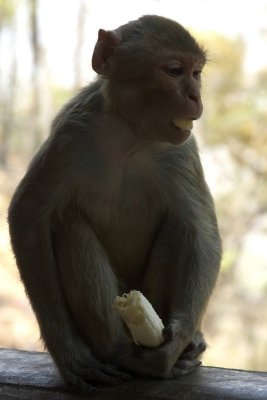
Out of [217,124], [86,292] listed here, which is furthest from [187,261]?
[217,124]

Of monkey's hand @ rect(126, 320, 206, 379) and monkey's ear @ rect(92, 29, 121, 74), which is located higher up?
monkey's ear @ rect(92, 29, 121, 74)

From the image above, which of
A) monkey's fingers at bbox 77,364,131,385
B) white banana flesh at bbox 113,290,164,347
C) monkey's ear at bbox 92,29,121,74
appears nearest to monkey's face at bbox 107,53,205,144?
monkey's ear at bbox 92,29,121,74

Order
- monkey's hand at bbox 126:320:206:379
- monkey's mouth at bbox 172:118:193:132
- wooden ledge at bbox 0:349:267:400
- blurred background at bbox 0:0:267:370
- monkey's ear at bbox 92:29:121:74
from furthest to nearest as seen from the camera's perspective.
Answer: blurred background at bbox 0:0:267:370 → monkey's ear at bbox 92:29:121:74 → monkey's mouth at bbox 172:118:193:132 → monkey's hand at bbox 126:320:206:379 → wooden ledge at bbox 0:349:267:400

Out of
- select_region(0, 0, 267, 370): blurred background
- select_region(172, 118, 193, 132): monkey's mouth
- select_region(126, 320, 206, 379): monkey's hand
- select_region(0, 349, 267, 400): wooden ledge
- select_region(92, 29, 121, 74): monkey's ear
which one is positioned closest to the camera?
select_region(0, 349, 267, 400): wooden ledge

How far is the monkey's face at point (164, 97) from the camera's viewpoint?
129 inches

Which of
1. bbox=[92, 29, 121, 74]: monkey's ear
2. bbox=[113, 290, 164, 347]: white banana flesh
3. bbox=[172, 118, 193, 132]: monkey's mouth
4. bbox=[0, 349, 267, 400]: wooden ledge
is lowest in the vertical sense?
bbox=[0, 349, 267, 400]: wooden ledge

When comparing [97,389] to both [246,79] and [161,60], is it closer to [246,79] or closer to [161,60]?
[161,60]

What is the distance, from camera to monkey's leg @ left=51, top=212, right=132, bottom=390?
11.0 feet

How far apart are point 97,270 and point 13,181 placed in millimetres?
8495

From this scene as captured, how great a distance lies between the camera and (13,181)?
38.4 feet

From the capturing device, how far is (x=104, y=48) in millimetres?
3496

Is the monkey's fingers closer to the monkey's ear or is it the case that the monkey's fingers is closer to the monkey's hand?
the monkey's hand

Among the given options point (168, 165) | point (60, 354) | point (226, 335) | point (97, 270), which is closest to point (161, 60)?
point (168, 165)

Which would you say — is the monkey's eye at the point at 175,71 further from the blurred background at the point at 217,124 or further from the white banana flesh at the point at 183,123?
the blurred background at the point at 217,124
